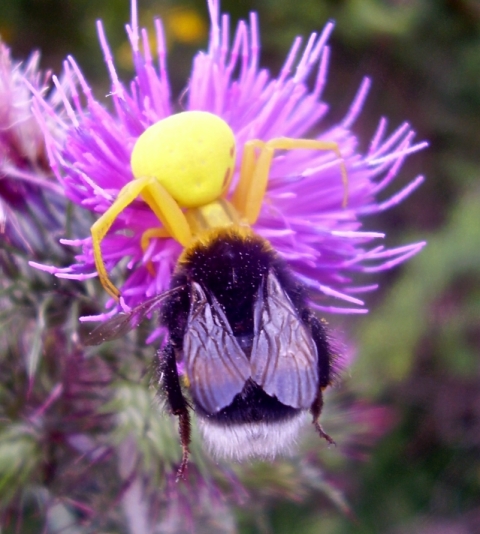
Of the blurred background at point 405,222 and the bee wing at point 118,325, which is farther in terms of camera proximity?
the blurred background at point 405,222

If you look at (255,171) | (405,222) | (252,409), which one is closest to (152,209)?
(255,171)

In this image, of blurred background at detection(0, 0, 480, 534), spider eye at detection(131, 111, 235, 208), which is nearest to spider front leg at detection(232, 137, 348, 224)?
spider eye at detection(131, 111, 235, 208)

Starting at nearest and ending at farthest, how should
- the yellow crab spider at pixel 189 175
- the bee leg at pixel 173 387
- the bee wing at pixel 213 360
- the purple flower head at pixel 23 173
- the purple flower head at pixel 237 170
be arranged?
the bee wing at pixel 213 360
the bee leg at pixel 173 387
the yellow crab spider at pixel 189 175
the purple flower head at pixel 237 170
the purple flower head at pixel 23 173

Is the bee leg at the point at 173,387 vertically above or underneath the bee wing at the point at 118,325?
underneath

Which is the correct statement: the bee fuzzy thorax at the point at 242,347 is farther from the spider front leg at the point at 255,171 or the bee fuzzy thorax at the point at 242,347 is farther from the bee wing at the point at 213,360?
the spider front leg at the point at 255,171

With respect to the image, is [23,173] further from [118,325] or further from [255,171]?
[118,325]

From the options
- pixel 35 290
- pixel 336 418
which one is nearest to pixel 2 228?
pixel 35 290

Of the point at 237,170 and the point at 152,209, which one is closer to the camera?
the point at 152,209

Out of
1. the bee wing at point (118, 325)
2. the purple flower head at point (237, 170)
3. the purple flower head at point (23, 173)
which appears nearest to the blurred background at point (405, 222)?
the purple flower head at point (237, 170)
